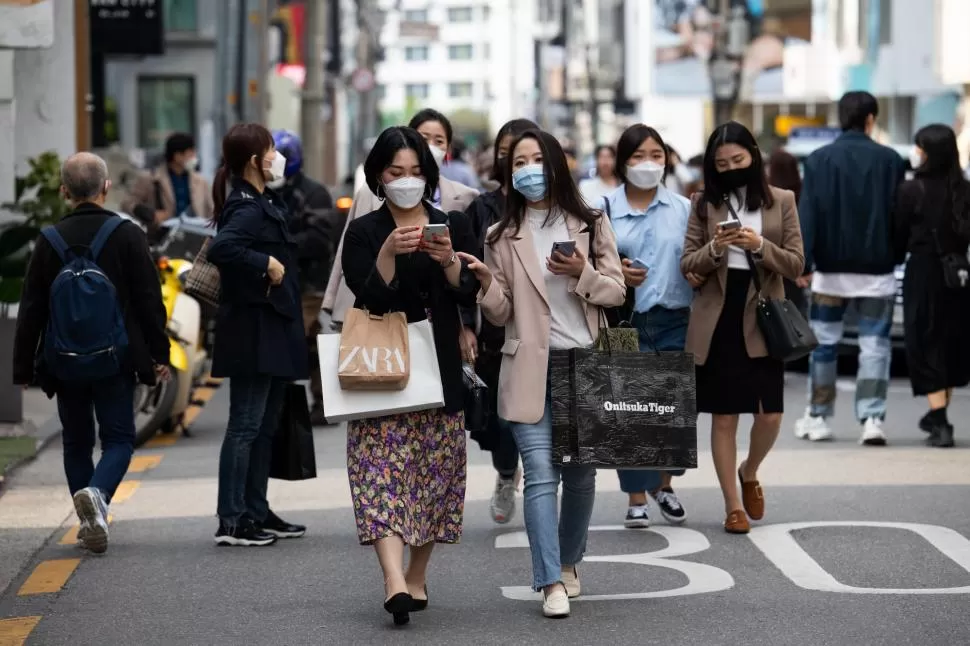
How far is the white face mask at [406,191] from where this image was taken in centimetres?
675

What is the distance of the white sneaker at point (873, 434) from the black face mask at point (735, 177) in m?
3.66

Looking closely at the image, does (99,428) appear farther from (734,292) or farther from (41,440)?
(41,440)

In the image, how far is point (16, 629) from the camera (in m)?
6.96

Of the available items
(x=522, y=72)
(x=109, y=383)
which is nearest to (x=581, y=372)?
(x=109, y=383)

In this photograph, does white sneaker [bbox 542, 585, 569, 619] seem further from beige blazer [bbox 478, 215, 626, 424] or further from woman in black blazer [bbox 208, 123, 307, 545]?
woman in black blazer [bbox 208, 123, 307, 545]

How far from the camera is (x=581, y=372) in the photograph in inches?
274

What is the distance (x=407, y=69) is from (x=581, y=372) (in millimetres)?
193161

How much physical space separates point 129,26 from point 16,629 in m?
24.3

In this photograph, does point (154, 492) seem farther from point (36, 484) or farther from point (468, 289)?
point (468, 289)

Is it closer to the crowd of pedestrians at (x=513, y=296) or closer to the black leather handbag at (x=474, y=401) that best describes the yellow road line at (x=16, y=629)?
the crowd of pedestrians at (x=513, y=296)

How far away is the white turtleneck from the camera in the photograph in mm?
7094

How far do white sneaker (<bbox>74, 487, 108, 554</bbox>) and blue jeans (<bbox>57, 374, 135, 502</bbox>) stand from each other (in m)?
0.12

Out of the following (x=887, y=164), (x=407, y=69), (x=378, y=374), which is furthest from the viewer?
(x=407, y=69)

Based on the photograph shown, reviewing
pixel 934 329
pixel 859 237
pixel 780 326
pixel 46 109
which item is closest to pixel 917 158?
pixel 859 237
